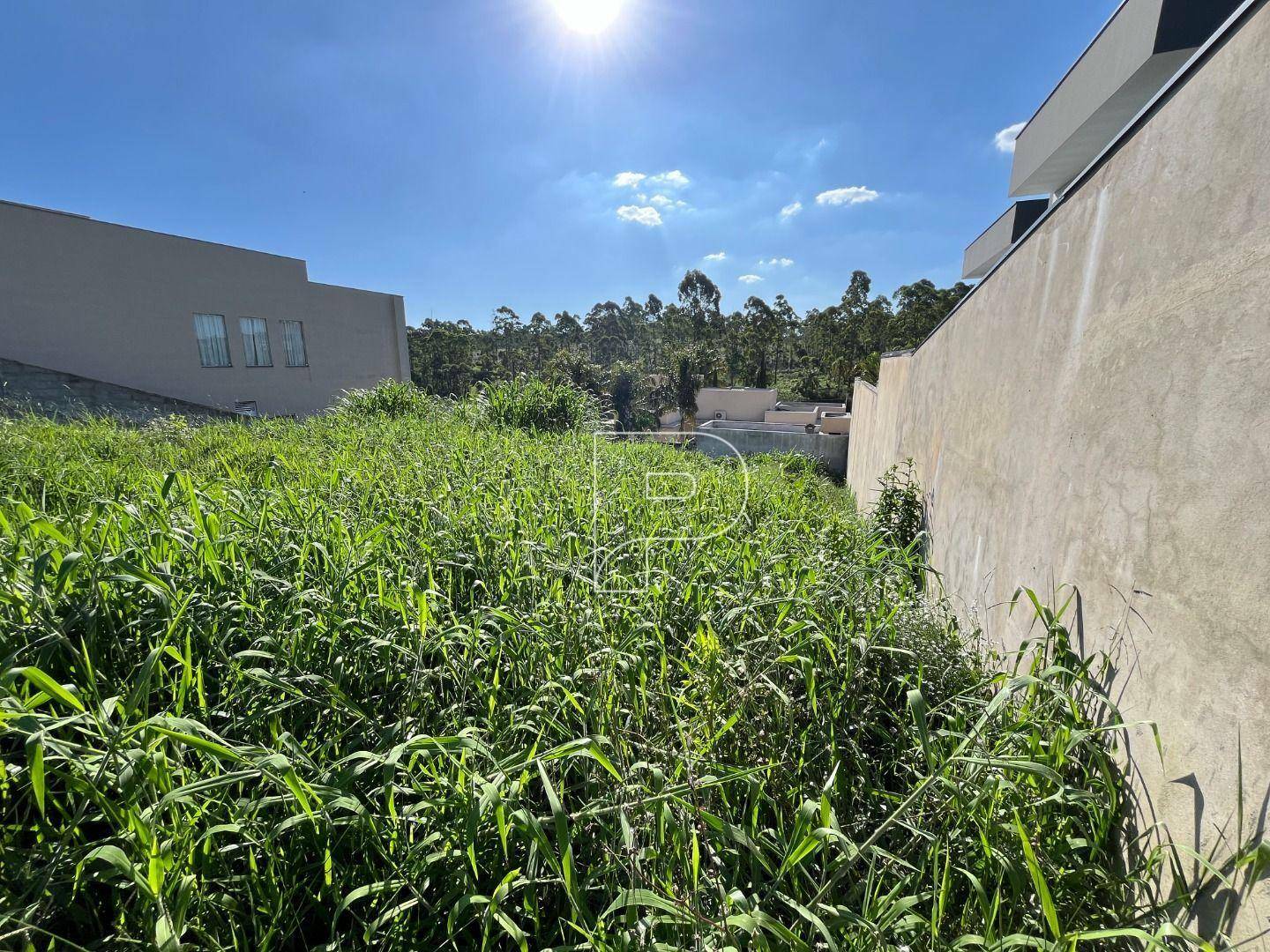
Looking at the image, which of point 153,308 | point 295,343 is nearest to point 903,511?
point 153,308

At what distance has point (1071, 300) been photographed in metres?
1.80

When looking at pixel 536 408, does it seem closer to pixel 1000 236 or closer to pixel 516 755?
pixel 516 755

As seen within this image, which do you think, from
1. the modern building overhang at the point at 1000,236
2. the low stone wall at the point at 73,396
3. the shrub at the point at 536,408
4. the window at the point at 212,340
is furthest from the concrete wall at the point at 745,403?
the shrub at the point at 536,408

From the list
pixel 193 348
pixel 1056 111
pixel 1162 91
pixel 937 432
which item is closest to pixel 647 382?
pixel 193 348

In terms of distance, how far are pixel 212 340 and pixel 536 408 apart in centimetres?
1193

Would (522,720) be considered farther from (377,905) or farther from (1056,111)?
(1056,111)

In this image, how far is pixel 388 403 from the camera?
24.1 ft

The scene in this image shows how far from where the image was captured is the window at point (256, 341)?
14102 millimetres

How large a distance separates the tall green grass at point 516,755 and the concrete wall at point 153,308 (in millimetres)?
13330

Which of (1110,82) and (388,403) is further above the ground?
(1110,82)

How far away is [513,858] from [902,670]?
1159mm

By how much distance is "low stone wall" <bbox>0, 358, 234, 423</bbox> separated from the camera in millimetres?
9531

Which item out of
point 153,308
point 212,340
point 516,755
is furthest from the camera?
point 212,340

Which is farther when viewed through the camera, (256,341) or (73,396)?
(256,341)
